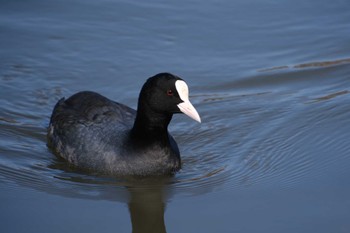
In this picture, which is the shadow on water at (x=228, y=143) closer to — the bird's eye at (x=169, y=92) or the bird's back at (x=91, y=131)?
the bird's back at (x=91, y=131)

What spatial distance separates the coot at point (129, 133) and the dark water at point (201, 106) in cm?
16

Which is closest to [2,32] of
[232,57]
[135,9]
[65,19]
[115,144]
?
[65,19]

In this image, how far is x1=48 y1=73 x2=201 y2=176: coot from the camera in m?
7.37

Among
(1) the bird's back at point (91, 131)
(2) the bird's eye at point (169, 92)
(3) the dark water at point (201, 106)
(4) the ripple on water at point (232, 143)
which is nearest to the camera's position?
(3) the dark water at point (201, 106)

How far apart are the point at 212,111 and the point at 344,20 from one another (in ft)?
11.4

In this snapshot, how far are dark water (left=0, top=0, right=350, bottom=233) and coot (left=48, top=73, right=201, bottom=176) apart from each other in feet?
0.53

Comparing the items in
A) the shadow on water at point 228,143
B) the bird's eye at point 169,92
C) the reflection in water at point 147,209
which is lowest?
the reflection in water at point 147,209

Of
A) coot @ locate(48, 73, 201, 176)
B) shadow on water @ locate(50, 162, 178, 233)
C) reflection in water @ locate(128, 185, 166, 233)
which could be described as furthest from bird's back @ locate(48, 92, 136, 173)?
reflection in water @ locate(128, 185, 166, 233)

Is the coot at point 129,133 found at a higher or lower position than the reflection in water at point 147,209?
higher

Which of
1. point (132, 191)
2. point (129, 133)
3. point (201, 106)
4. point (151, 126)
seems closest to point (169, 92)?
point (151, 126)

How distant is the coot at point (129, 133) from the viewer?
24.2ft

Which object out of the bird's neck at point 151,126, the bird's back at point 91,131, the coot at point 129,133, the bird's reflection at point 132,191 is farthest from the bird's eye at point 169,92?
the bird's reflection at point 132,191

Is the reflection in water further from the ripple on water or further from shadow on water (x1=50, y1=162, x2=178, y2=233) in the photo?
the ripple on water

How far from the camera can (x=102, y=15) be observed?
39.0 feet
